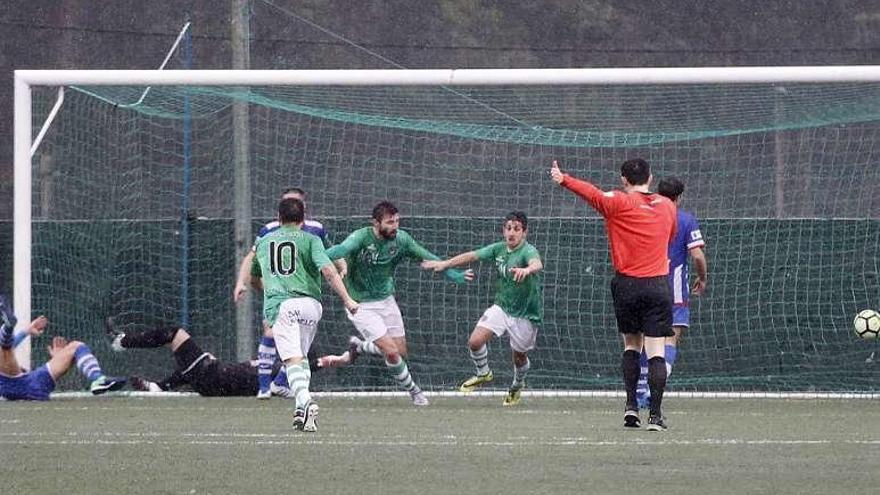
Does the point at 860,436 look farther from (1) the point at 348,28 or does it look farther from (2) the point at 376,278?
(1) the point at 348,28

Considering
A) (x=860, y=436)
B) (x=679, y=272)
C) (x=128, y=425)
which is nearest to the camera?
(x=860, y=436)

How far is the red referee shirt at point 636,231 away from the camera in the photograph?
11.5 metres

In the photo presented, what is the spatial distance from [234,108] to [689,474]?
9333 mm

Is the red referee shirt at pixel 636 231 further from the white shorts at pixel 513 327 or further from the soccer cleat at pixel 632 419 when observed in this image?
the white shorts at pixel 513 327

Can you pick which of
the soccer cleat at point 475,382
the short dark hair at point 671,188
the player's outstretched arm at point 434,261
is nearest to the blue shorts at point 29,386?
the player's outstretched arm at point 434,261

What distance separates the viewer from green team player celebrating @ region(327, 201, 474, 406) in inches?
577

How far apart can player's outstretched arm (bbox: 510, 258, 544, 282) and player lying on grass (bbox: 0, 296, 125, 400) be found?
339 centimetres

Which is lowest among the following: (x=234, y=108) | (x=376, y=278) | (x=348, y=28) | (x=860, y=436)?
(x=860, y=436)

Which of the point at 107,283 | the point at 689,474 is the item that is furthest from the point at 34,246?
the point at 689,474

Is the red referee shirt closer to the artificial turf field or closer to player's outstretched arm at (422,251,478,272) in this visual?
the artificial turf field

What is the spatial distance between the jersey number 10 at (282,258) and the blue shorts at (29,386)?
373 centimetres

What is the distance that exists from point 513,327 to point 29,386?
395cm

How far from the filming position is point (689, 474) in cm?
868

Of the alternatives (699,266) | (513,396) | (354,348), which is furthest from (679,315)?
(354,348)
